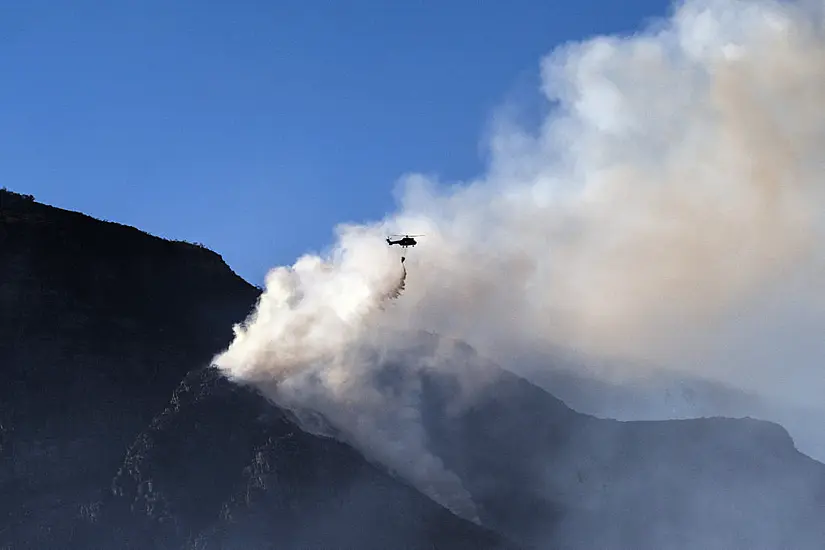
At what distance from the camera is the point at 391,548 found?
199 metres

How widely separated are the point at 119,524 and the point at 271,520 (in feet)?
81.1

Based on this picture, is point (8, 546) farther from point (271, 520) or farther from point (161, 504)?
point (271, 520)

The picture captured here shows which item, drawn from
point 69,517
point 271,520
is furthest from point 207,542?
point 69,517

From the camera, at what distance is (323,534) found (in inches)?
7781

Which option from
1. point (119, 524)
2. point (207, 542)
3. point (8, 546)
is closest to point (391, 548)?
point (207, 542)

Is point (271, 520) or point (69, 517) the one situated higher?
point (271, 520)

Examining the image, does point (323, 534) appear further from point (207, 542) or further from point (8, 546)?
point (8, 546)

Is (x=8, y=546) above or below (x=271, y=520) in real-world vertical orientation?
below

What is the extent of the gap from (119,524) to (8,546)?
1737 cm

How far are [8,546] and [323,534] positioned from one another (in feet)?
163

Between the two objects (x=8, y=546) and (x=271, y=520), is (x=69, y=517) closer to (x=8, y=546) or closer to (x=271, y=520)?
(x=8, y=546)

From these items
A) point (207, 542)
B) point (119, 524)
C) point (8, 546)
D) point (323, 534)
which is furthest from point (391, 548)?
point (8, 546)

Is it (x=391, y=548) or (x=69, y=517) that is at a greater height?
(x=391, y=548)

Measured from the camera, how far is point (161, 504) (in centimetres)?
19988
